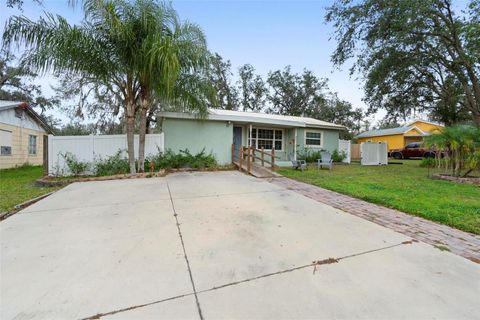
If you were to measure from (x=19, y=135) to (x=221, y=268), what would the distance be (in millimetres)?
16312

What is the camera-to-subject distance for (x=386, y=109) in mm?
14758

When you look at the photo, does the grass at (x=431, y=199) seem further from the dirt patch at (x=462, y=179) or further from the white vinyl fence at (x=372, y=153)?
the white vinyl fence at (x=372, y=153)

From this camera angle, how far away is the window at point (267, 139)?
502 inches

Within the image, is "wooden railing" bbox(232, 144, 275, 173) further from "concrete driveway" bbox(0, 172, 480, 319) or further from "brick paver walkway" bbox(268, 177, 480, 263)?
"concrete driveway" bbox(0, 172, 480, 319)

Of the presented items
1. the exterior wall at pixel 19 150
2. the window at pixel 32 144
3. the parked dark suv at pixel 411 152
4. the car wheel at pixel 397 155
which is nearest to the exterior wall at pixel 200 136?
the exterior wall at pixel 19 150

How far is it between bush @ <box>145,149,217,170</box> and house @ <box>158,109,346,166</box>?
64cm

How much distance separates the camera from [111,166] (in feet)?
26.8

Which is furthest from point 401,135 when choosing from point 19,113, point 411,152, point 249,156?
point 19,113

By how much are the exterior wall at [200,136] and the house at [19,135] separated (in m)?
7.35

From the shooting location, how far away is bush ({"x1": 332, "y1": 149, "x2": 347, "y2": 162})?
14010 mm

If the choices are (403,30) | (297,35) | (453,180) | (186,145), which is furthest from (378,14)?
(186,145)

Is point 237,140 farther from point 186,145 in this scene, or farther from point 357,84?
point 357,84

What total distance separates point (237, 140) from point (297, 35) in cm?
584

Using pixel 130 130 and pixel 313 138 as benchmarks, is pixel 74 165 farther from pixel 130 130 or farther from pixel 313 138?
pixel 313 138
